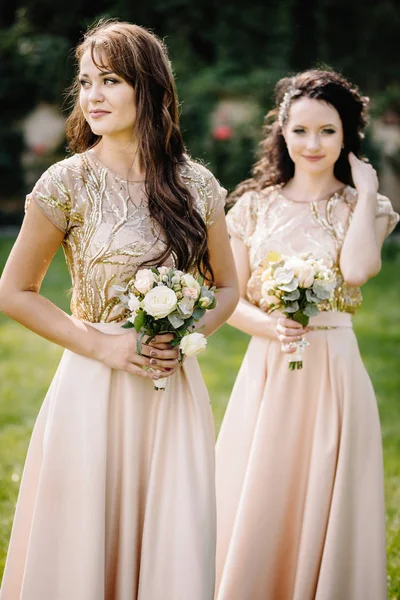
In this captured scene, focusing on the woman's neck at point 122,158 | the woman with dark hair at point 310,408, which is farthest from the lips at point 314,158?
the woman's neck at point 122,158

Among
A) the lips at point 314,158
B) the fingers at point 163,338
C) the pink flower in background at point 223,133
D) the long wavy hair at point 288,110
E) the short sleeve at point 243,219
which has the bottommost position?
the fingers at point 163,338

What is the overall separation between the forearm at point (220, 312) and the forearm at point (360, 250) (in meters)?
0.78

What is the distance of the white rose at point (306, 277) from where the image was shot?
12.9ft

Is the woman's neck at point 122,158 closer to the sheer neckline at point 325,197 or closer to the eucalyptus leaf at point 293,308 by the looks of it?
the eucalyptus leaf at point 293,308

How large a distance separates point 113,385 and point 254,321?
117 centimetres

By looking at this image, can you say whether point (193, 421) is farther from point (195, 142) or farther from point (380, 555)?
point (195, 142)

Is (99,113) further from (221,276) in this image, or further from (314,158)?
(314,158)

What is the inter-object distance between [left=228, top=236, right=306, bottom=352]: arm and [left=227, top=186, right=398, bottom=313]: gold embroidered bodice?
4cm

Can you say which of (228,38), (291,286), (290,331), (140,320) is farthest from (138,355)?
(228,38)

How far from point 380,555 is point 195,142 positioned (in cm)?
1583

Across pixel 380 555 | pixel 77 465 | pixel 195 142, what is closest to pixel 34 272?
pixel 77 465

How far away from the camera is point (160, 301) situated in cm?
311

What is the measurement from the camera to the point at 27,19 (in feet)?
72.2

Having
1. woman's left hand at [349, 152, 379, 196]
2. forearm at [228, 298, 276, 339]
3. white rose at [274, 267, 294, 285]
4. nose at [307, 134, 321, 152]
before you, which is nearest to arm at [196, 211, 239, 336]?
white rose at [274, 267, 294, 285]
